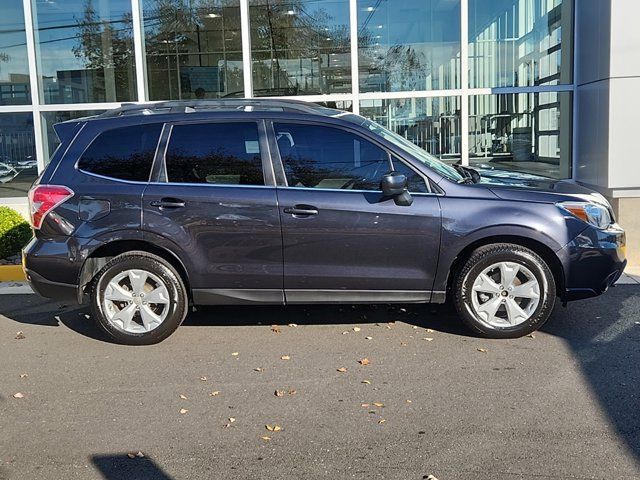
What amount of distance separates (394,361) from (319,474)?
1668 mm

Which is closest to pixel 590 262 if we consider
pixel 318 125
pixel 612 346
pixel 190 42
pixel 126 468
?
pixel 612 346

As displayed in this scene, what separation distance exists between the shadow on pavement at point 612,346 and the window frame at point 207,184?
266 centimetres

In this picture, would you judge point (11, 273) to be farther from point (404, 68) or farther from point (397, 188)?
point (404, 68)

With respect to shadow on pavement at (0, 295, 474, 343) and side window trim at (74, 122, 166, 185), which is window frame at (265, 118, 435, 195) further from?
→ shadow on pavement at (0, 295, 474, 343)

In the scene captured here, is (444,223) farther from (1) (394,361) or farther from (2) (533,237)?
(1) (394,361)

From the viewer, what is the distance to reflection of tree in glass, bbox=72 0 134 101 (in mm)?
10703

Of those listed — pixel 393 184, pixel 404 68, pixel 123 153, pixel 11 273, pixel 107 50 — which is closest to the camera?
pixel 393 184

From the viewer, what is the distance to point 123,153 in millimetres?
5273

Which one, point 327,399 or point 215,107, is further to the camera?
point 215,107

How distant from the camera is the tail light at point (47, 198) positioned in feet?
17.0

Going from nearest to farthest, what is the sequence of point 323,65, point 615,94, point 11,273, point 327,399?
point 327,399 → point 11,273 → point 615,94 → point 323,65

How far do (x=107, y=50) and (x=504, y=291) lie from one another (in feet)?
27.4

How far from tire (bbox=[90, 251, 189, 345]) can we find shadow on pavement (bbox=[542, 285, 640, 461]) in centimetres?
310

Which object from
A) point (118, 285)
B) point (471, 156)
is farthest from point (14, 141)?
point (471, 156)
